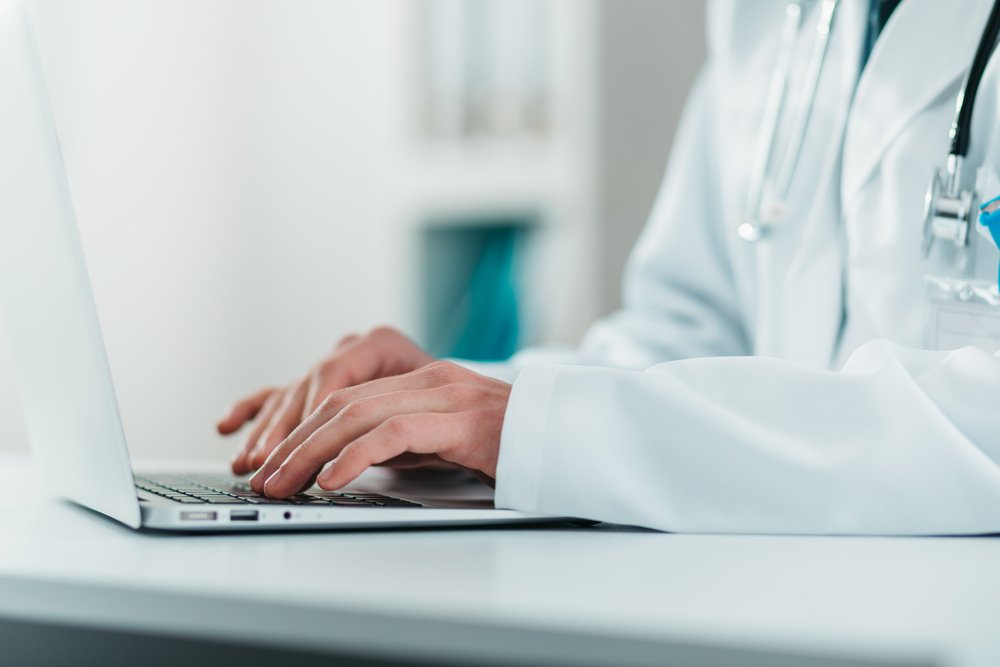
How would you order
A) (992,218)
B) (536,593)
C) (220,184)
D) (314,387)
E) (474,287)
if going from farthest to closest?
1. (220,184)
2. (474,287)
3. (314,387)
4. (992,218)
5. (536,593)

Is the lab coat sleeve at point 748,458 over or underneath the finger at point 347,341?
over

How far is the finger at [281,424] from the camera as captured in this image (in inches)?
30.7

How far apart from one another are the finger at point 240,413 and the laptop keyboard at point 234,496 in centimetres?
12

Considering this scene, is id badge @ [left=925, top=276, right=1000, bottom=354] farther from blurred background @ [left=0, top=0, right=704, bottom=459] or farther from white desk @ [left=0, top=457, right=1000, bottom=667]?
blurred background @ [left=0, top=0, right=704, bottom=459]

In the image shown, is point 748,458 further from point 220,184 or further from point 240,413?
point 220,184

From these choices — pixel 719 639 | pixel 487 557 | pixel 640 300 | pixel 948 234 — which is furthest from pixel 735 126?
pixel 719 639

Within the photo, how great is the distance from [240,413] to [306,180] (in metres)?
2.78

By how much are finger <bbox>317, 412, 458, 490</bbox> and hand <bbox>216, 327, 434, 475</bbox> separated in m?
0.18

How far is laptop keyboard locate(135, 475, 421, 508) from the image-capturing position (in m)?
0.62

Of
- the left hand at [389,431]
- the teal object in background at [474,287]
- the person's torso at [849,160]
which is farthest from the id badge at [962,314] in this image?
the teal object in background at [474,287]

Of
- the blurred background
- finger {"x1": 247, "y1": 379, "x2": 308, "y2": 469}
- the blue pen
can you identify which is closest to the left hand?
finger {"x1": 247, "y1": 379, "x2": 308, "y2": 469}

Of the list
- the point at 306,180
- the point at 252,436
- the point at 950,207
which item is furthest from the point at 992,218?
the point at 306,180

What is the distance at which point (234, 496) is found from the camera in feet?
2.12

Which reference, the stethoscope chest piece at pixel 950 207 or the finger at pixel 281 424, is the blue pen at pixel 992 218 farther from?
the finger at pixel 281 424
